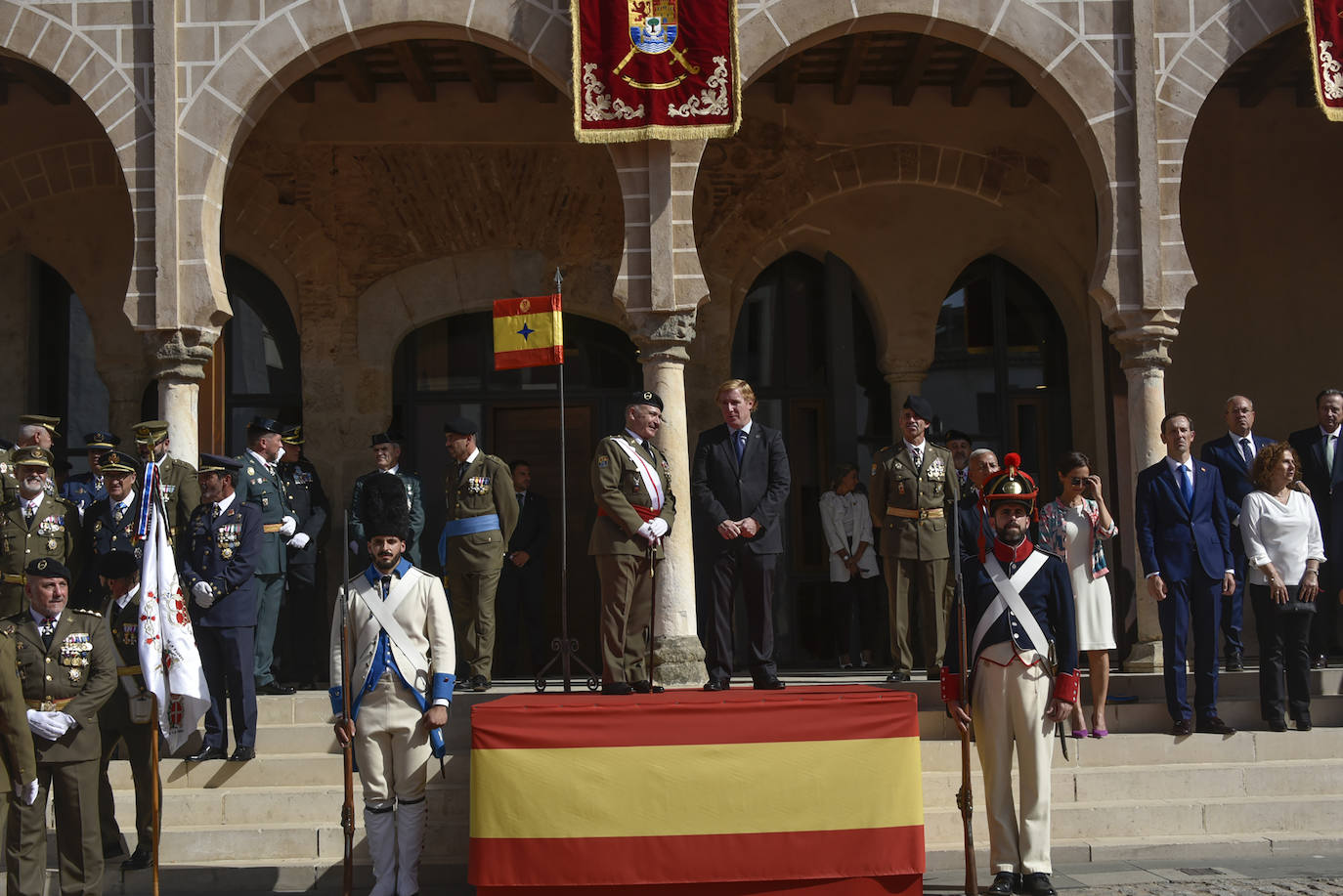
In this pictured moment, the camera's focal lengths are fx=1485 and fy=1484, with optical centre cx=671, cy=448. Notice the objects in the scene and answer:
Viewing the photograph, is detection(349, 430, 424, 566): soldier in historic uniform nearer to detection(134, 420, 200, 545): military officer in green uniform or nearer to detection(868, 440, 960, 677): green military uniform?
detection(134, 420, 200, 545): military officer in green uniform

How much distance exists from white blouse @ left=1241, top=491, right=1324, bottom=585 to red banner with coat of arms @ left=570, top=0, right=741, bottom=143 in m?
4.11

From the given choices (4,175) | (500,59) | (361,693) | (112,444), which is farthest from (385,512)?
(4,175)

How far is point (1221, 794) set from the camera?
8.20 m

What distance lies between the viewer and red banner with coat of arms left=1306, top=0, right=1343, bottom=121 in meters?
9.90

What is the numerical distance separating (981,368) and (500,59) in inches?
205

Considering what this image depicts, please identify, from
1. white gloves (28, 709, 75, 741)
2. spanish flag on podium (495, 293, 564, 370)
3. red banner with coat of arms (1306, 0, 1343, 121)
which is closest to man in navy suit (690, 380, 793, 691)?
spanish flag on podium (495, 293, 564, 370)

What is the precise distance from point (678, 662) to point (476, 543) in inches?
66.7

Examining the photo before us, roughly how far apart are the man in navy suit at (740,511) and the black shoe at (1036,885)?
249 centimetres

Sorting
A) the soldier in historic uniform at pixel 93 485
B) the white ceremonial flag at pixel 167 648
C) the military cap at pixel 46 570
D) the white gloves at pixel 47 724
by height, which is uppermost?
A: the soldier in historic uniform at pixel 93 485

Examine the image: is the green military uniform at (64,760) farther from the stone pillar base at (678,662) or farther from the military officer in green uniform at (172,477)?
the stone pillar base at (678,662)

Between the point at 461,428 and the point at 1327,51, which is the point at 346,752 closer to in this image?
the point at 461,428

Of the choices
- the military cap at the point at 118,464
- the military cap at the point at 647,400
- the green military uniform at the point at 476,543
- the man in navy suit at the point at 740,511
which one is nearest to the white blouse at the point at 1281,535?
the man in navy suit at the point at 740,511

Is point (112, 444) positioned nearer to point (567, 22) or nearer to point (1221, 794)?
point (567, 22)

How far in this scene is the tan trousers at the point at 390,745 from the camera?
22.1 ft
